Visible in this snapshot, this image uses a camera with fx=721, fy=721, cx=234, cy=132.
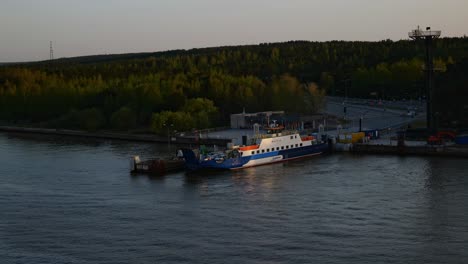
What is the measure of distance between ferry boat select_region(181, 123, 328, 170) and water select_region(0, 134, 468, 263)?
665 mm

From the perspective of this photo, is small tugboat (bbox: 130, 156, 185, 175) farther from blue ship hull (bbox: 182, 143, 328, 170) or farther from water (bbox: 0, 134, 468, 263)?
blue ship hull (bbox: 182, 143, 328, 170)

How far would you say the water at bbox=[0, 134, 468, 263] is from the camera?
16.6m

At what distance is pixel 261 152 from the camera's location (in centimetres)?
2989

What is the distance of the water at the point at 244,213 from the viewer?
16.6 meters

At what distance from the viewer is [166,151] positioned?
115 feet

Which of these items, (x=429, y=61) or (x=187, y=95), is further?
(x=187, y=95)

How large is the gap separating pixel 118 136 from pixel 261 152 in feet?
49.1

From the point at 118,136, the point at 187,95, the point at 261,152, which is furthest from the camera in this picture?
the point at 187,95

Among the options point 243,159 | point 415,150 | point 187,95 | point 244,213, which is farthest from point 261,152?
point 187,95

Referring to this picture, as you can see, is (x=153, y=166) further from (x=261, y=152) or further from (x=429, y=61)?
(x=429, y=61)

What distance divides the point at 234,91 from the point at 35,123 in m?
15.6

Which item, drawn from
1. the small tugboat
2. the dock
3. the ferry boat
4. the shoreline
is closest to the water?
the small tugboat

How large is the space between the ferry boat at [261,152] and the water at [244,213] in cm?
67

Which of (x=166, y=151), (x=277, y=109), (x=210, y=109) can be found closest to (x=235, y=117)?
(x=210, y=109)
